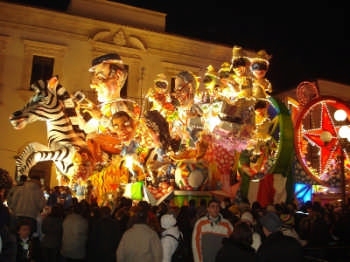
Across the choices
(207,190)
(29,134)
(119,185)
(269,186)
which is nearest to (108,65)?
(119,185)

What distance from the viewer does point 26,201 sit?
764cm

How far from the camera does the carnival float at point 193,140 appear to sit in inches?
457

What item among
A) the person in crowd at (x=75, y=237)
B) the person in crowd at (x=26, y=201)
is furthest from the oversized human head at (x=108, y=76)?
the person in crowd at (x=75, y=237)

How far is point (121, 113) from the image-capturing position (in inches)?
522

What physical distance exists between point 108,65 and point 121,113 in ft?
6.29

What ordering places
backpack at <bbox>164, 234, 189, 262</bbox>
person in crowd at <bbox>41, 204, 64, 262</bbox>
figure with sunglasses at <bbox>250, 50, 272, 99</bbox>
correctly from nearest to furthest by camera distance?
backpack at <bbox>164, 234, 189, 262</bbox> → person in crowd at <bbox>41, 204, 64, 262</bbox> → figure with sunglasses at <bbox>250, 50, 272, 99</bbox>

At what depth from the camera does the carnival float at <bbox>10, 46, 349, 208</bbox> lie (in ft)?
38.1

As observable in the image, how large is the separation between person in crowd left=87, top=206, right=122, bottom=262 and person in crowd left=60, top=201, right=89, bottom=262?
1.12 feet

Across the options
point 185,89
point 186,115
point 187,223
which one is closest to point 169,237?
point 187,223

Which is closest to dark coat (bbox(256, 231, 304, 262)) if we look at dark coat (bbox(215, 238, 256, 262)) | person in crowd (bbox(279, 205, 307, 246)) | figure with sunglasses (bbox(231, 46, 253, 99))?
dark coat (bbox(215, 238, 256, 262))

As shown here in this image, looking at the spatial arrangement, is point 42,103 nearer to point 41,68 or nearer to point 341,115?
point 41,68

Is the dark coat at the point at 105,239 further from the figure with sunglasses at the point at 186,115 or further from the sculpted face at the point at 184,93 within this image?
the sculpted face at the point at 184,93

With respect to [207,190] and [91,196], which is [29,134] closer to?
[91,196]

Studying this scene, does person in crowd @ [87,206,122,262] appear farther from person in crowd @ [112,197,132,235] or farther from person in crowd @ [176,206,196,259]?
person in crowd @ [176,206,196,259]
